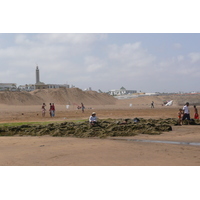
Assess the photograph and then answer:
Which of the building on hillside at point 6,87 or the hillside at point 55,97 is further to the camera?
the building on hillside at point 6,87

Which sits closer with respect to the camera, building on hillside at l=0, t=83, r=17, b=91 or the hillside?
the hillside

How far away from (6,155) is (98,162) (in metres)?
2.90

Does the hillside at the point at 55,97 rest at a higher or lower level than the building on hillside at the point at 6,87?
lower

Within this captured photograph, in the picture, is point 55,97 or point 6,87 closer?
point 55,97

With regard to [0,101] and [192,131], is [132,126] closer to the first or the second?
[192,131]

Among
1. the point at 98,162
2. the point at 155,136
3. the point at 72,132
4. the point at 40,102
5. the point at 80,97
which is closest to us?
the point at 98,162

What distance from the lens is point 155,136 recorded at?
12.4 m

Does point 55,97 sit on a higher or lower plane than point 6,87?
lower

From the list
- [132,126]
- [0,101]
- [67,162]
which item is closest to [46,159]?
[67,162]

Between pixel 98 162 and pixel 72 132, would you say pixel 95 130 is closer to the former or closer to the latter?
pixel 72 132

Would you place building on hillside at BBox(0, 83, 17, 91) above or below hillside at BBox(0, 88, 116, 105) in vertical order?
above

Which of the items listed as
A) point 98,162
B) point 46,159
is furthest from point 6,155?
point 98,162
